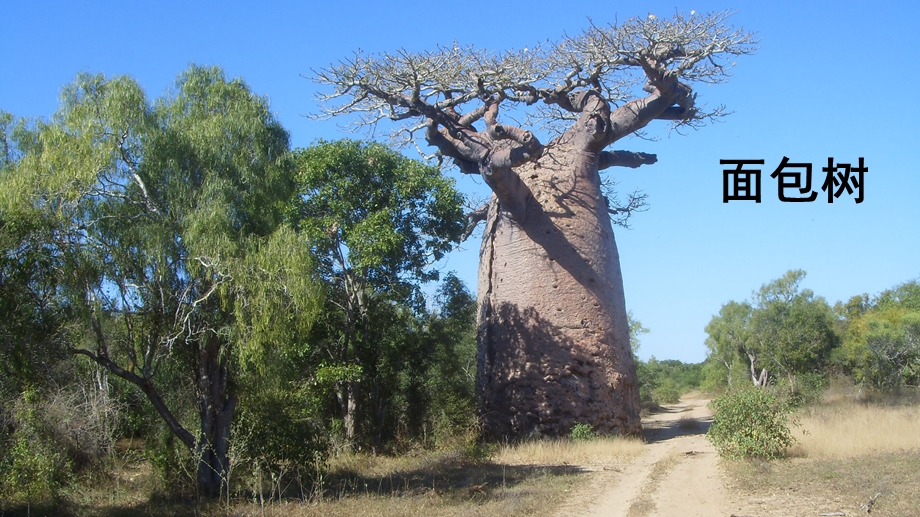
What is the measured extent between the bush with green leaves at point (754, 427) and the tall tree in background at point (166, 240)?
4.30m

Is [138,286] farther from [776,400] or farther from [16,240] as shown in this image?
[776,400]

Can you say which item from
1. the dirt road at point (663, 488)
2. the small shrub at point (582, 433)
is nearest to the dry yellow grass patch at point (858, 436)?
the dirt road at point (663, 488)

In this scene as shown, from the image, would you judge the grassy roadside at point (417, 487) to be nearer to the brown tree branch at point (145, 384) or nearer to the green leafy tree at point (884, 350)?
the brown tree branch at point (145, 384)

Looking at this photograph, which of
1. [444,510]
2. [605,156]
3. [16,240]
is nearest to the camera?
[16,240]

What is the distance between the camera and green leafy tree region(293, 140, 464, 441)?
9477mm

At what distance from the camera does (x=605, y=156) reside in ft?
37.2

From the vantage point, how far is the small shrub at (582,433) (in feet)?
29.8

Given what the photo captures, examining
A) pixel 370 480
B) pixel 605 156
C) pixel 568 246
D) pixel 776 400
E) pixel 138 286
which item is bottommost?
pixel 370 480

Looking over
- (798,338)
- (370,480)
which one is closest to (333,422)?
(370,480)

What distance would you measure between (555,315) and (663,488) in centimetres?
347

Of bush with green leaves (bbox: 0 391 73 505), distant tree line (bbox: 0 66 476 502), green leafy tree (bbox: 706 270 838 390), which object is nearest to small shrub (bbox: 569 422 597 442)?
distant tree line (bbox: 0 66 476 502)

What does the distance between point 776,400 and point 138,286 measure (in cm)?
597

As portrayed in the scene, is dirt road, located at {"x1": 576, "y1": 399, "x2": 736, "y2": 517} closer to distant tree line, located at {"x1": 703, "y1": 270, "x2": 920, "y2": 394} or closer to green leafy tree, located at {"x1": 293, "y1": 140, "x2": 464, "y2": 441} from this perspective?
green leafy tree, located at {"x1": 293, "y1": 140, "x2": 464, "y2": 441}

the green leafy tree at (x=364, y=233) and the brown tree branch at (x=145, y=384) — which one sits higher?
the green leafy tree at (x=364, y=233)
